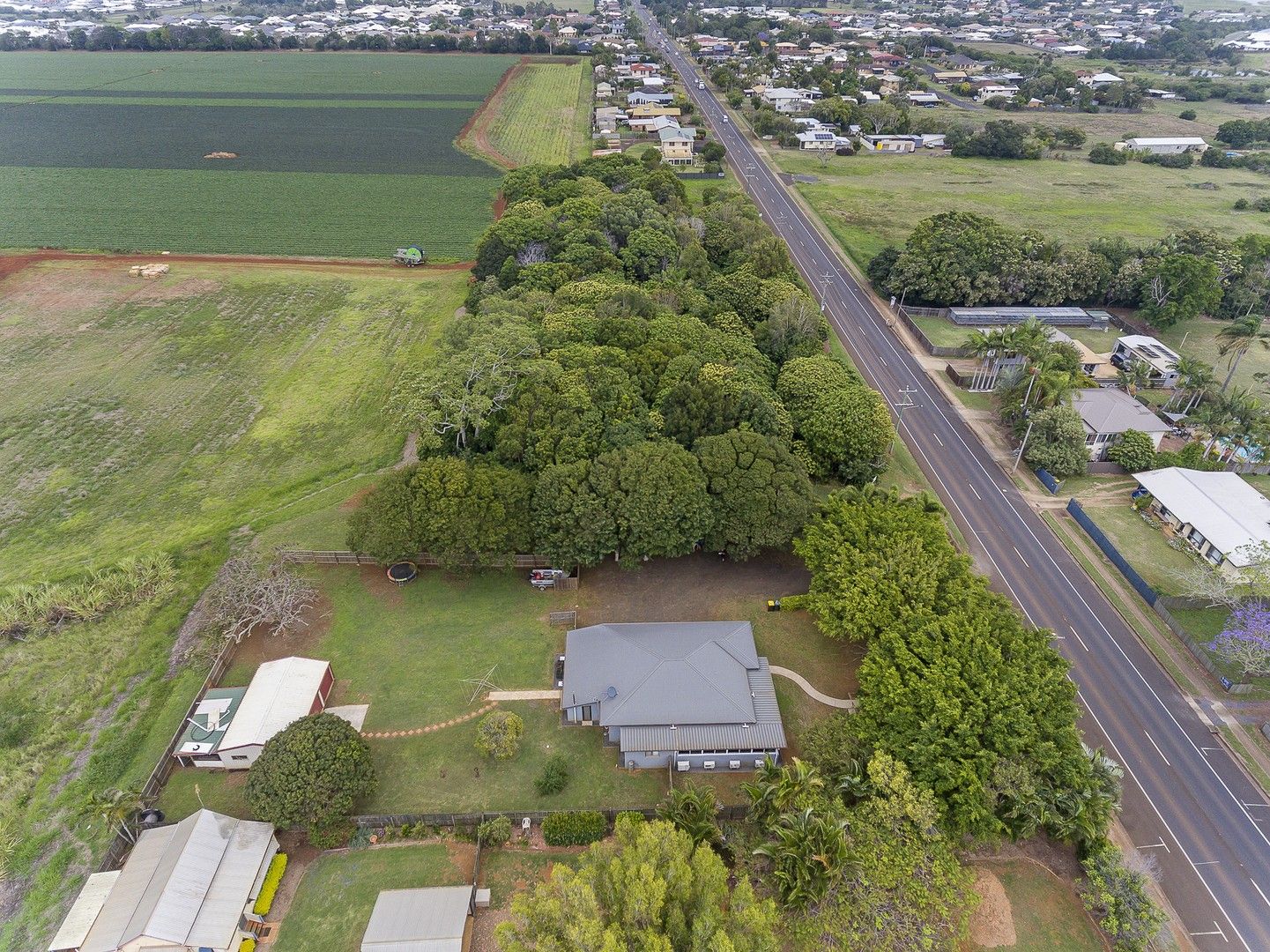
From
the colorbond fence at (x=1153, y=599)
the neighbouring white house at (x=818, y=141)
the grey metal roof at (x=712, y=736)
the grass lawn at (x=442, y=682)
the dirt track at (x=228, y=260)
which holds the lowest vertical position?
the grass lawn at (x=442, y=682)

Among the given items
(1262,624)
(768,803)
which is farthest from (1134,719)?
(768,803)

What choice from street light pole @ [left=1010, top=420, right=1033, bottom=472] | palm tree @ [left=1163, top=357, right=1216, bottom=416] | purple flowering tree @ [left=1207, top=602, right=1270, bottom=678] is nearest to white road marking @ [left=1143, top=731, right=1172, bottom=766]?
purple flowering tree @ [left=1207, top=602, right=1270, bottom=678]

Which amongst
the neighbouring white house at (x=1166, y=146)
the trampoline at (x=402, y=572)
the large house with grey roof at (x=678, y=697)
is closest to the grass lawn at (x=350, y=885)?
the large house with grey roof at (x=678, y=697)

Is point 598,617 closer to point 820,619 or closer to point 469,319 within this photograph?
point 820,619

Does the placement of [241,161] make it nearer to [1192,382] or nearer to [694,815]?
[694,815]

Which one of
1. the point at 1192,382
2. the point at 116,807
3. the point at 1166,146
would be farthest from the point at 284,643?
the point at 1166,146

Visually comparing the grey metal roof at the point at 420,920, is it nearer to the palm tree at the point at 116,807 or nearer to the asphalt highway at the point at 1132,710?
the palm tree at the point at 116,807
